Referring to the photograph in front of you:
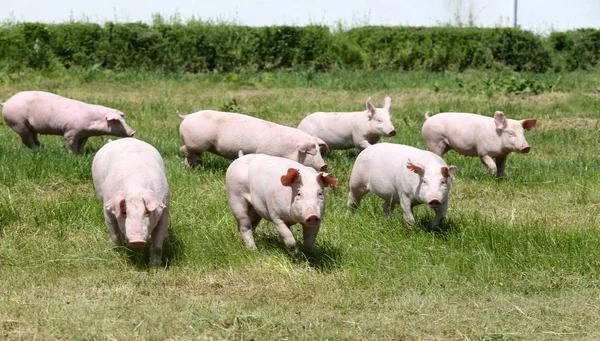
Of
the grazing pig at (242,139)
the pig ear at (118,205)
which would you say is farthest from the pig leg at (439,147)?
the pig ear at (118,205)

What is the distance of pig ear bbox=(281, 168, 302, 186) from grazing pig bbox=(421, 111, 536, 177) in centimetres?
359

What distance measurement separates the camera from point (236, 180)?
6.12 metres

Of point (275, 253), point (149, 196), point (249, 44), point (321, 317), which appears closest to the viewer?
point (321, 317)

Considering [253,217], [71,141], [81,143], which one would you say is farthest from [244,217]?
[81,143]

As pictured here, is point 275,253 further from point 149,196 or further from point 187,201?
point 187,201

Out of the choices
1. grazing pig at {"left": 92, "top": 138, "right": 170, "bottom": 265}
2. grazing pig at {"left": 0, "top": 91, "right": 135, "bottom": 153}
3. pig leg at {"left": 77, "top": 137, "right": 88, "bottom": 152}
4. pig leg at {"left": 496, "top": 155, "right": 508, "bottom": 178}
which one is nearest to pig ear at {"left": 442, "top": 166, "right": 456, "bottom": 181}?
grazing pig at {"left": 92, "top": 138, "right": 170, "bottom": 265}

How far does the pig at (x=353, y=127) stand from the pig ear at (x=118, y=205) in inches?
184

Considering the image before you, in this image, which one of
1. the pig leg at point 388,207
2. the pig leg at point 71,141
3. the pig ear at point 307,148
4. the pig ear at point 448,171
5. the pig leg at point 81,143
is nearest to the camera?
the pig ear at point 448,171

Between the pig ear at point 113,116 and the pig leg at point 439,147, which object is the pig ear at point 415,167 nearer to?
the pig leg at point 439,147

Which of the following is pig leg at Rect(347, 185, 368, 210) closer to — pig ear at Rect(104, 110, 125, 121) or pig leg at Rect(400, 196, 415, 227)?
pig leg at Rect(400, 196, 415, 227)

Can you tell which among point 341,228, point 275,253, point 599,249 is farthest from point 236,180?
point 599,249

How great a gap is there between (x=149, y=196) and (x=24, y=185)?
2714 millimetres

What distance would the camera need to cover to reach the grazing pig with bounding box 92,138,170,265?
5.50 meters

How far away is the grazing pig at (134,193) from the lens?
5.50 metres
